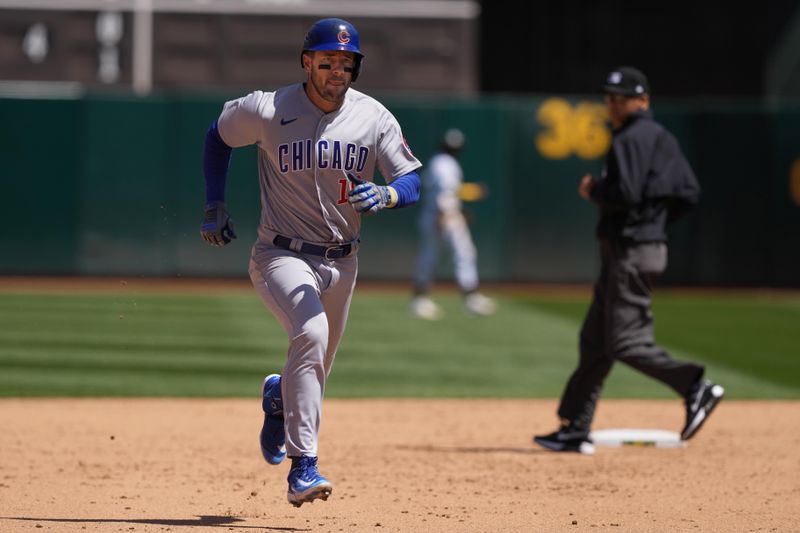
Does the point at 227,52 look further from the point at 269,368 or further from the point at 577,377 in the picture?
the point at 577,377

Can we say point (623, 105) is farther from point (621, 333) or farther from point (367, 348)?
point (367, 348)

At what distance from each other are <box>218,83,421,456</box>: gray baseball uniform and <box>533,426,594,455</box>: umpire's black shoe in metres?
2.19

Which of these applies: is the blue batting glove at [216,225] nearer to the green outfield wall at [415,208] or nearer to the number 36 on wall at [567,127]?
the green outfield wall at [415,208]

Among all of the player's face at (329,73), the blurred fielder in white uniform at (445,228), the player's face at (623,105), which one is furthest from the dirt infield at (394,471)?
the blurred fielder in white uniform at (445,228)

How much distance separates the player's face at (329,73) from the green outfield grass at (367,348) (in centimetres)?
452

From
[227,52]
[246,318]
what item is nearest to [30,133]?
[227,52]

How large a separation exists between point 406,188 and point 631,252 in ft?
6.87

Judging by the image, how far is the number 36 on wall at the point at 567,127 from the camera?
2039cm

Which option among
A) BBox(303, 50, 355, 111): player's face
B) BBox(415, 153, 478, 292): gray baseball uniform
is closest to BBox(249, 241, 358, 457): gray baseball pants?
BBox(303, 50, 355, 111): player's face

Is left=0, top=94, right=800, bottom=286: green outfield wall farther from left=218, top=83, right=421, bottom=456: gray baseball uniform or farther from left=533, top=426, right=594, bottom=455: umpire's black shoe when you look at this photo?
left=218, top=83, right=421, bottom=456: gray baseball uniform

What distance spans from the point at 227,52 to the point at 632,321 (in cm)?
1320

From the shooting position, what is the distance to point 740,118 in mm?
20547

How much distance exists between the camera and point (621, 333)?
24.4ft

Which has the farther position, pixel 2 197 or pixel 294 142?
pixel 2 197
